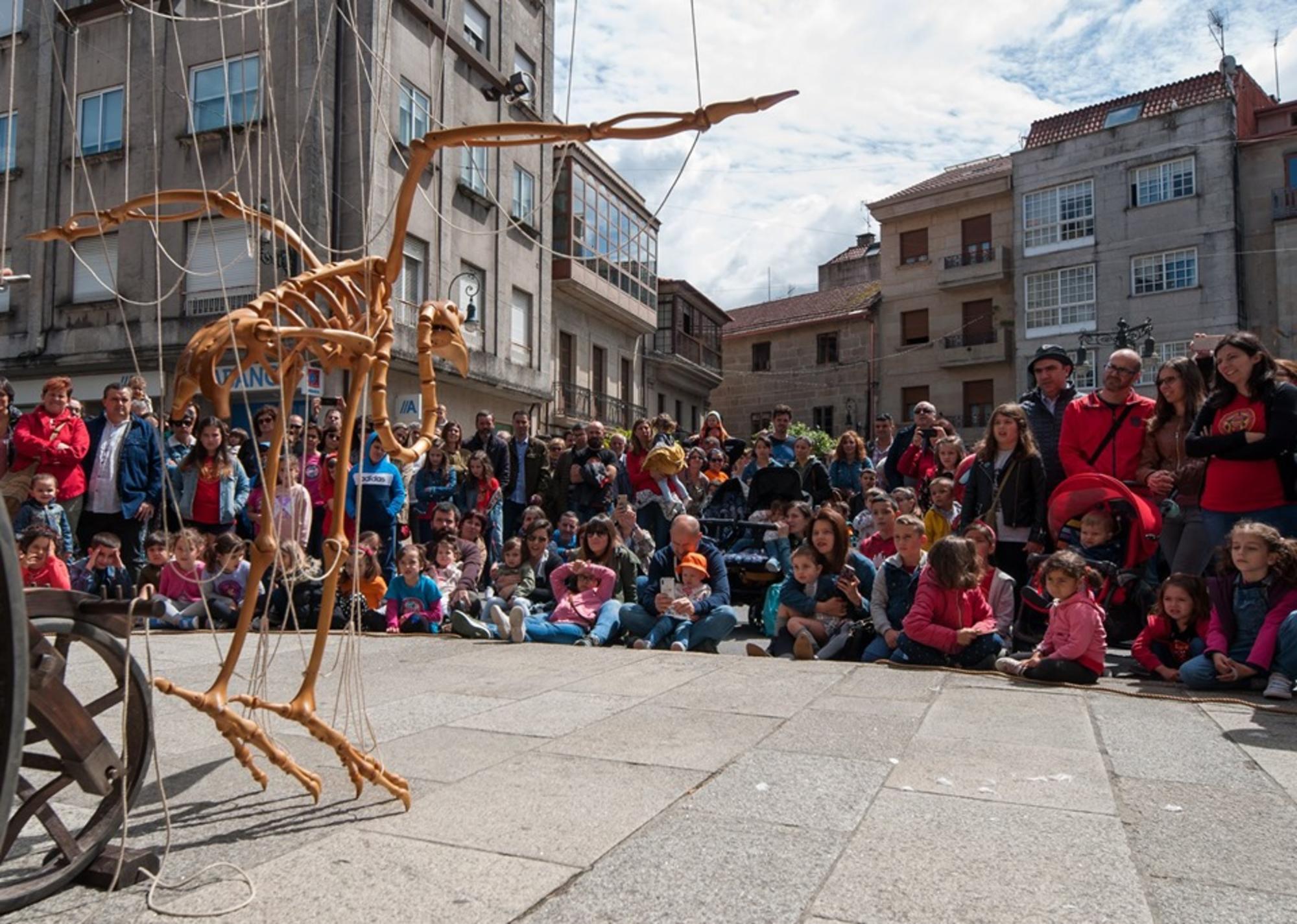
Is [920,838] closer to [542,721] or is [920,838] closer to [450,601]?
[542,721]

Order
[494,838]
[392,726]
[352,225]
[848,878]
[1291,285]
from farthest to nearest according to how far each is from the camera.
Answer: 1. [1291,285]
2. [352,225]
3. [392,726]
4. [494,838]
5. [848,878]

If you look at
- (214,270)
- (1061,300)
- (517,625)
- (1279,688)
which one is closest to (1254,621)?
(1279,688)

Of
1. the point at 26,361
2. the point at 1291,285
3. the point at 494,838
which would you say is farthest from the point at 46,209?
the point at 1291,285

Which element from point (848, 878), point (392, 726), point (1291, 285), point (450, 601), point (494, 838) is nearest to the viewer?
point (848, 878)

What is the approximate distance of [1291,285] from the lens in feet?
88.4

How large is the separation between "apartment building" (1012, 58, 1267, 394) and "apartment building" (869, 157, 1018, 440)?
0.84 meters

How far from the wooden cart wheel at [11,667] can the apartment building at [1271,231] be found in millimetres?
30771

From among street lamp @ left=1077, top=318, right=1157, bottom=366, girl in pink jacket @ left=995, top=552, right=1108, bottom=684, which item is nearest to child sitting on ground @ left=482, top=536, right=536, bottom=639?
girl in pink jacket @ left=995, top=552, right=1108, bottom=684

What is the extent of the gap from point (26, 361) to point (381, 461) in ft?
48.1

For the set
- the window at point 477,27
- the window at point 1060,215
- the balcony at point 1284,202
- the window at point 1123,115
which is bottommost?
the balcony at point 1284,202

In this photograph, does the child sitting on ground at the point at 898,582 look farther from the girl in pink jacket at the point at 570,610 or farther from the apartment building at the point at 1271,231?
the apartment building at the point at 1271,231

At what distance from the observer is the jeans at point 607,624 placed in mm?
7512

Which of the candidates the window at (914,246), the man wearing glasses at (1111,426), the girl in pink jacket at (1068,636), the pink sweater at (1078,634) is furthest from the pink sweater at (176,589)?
the window at (914,246)

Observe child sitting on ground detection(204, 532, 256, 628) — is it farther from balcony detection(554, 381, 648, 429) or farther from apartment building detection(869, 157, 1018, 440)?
apartment building detection(869, 157, 1018, 440)
